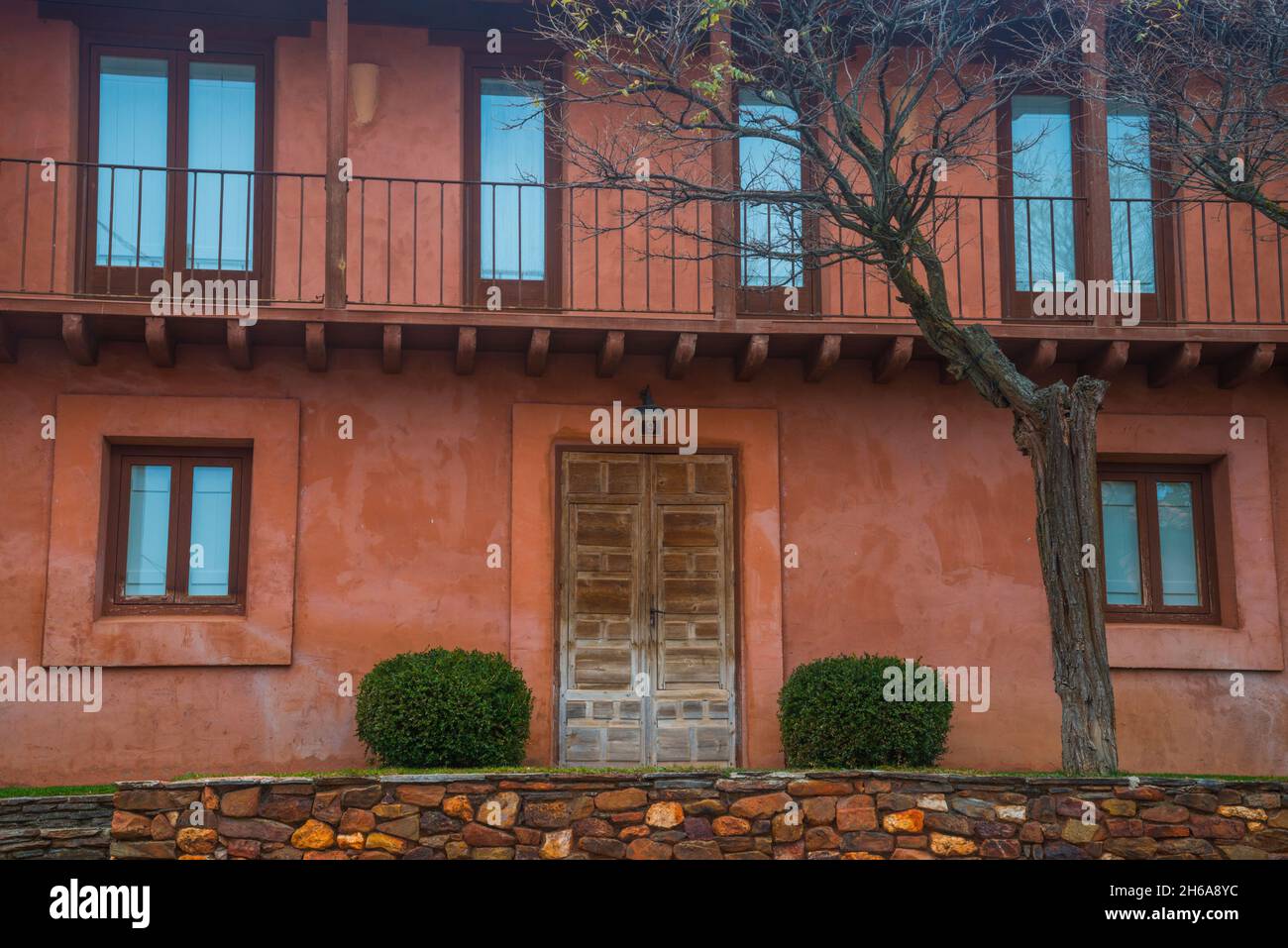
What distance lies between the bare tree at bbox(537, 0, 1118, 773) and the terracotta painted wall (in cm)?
151

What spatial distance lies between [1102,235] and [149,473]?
27.2 ft

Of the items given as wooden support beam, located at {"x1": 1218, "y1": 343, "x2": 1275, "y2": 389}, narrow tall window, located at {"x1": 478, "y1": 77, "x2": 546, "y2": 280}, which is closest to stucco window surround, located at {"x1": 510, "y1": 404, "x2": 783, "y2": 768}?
narrow tall window, located at {"x1": 478, "y1": 77, "x2": 546, "y2": 280}

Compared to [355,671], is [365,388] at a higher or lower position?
higher

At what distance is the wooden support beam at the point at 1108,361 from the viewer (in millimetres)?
11680

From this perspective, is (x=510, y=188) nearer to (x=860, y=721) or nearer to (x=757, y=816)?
(x=860, y=721)

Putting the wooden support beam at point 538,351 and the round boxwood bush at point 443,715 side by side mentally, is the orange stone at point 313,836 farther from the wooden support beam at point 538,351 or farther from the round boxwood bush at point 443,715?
the wooden support beam at point 538,351

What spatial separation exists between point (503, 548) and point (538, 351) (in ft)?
5.55

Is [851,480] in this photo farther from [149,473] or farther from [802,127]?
[149,473]

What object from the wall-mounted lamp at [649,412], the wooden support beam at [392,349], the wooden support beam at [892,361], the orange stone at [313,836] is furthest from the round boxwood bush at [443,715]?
the wooden support beam at [892,361]

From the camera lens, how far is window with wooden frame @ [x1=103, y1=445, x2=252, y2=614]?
11.5 metres
